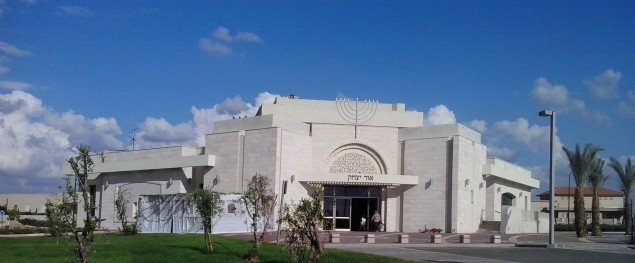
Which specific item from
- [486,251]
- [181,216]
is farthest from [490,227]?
[181,216]

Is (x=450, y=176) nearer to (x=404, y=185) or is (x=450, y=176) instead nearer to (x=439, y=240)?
(x=404, y=185)

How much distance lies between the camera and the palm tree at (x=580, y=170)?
42219 millimetres

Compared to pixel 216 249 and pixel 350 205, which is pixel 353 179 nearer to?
pixel 350 205

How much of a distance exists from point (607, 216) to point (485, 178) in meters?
44.3

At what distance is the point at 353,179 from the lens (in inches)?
1683

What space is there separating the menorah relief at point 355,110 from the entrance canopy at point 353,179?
12.8 ft

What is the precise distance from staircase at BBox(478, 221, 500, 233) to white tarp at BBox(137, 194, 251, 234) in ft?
51.7

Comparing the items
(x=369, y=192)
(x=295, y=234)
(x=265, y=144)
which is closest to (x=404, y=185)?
(x=369, y=192)

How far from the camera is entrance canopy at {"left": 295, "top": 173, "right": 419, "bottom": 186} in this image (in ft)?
140

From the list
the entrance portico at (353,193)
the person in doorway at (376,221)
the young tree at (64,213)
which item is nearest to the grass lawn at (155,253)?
the young tree at (64,213)

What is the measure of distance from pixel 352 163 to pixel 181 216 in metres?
11.3

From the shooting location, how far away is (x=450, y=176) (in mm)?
43000

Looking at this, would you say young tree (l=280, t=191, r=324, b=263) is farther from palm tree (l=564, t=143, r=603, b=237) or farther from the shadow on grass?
palm tree (l=564, t=143, r=603, b=237)

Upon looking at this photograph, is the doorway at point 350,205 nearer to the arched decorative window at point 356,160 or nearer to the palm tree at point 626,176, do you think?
the arched decorative window at point 356,160
